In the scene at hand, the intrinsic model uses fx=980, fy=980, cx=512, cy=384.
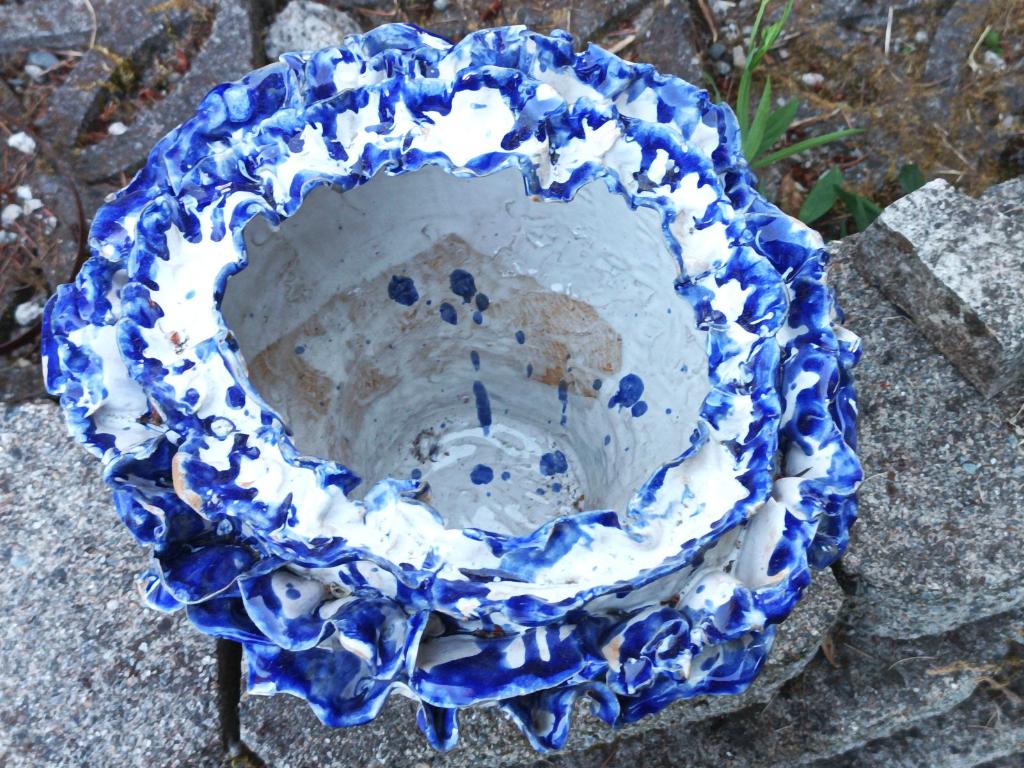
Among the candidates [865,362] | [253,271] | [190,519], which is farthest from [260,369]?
[865,362]

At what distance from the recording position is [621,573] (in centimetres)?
59

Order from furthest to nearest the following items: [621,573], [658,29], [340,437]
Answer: [658,29], [340,437], [621,573]

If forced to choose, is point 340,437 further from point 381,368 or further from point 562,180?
point 562,180

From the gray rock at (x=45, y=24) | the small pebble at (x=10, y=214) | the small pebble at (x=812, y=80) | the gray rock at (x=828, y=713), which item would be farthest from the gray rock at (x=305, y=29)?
the gray rock at (x=828, y=713)

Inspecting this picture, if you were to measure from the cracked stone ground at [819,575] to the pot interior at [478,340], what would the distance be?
24 centimetres

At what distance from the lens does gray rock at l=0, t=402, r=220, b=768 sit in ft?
2.96

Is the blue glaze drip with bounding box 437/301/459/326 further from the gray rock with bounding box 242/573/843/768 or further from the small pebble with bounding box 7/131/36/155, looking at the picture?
the small pebble with bounding box 7/131/36/155

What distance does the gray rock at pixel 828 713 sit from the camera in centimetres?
99

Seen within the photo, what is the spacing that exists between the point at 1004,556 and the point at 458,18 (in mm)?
900

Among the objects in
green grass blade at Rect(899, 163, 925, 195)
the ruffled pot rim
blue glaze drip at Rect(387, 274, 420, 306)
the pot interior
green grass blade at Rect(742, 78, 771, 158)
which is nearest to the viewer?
the ruffled pot rim

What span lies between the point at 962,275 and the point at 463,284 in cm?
50

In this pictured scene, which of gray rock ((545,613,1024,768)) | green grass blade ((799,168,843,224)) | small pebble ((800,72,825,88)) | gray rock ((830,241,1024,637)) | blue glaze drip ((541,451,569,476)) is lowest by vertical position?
gray rock ((545,613,1024,768))

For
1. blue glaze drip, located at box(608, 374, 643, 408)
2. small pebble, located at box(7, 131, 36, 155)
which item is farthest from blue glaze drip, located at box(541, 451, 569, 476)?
small pebble, located at box(7, 131, 36, 155)

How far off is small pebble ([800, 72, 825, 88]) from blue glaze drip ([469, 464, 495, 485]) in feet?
2.20
